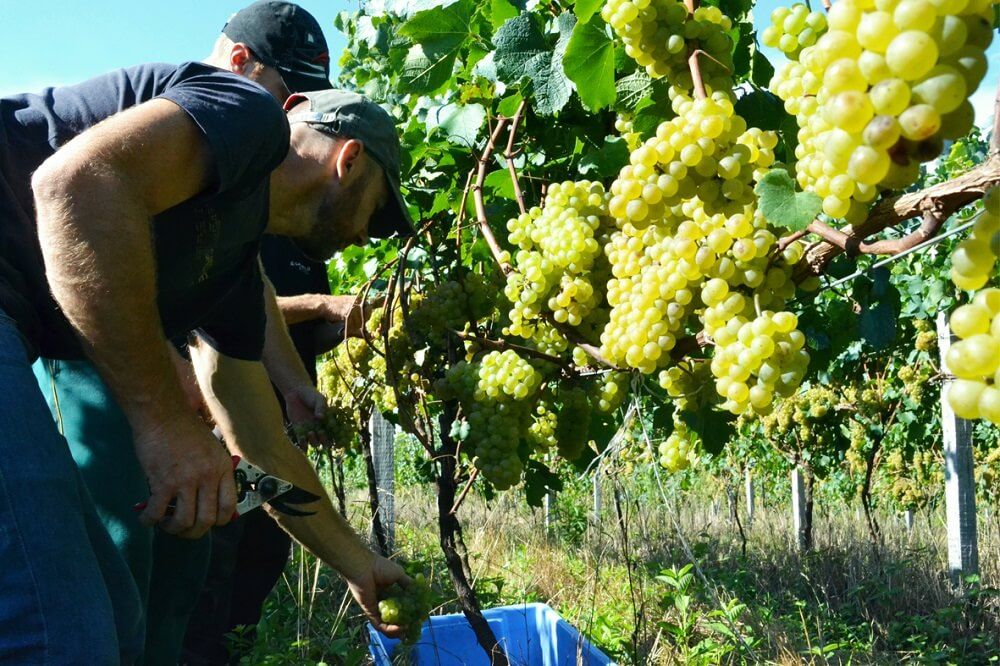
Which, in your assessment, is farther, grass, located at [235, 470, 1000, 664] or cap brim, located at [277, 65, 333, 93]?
grass, located at [235, 470, 1000, 664]

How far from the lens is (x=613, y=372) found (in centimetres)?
201

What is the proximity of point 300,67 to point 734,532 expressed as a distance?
543 centimetres

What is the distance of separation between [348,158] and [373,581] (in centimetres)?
103

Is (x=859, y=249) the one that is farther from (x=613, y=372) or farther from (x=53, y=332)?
(x=53, y=332)

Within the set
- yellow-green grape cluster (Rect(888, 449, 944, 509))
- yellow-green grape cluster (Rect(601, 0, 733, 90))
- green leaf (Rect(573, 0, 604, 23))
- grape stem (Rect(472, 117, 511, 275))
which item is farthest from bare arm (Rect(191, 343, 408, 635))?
yellow-green grape cluster (Rect(888, 449, 944, 509))

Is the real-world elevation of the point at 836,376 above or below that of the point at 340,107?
below

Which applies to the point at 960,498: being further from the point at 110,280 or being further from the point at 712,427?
the point at 110,280

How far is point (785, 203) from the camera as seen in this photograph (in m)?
1.07

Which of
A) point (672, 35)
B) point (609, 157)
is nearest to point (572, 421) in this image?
point (609, 157)

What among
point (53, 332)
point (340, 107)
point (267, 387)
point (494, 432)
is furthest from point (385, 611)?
point (340, 107)

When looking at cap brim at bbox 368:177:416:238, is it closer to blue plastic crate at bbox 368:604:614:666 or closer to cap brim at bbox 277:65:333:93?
cap brim at bbox 277:65:333:93

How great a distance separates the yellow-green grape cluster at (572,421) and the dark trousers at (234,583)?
1226mm

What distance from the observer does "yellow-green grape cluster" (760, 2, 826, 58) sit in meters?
1.14

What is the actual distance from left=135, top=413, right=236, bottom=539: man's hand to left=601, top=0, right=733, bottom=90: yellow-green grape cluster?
3.18 ft
